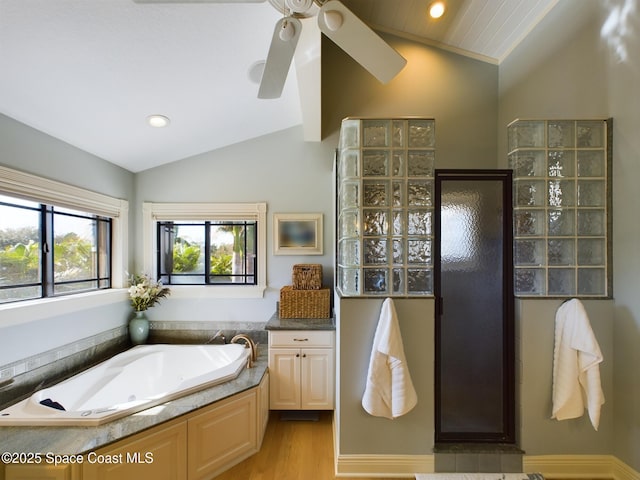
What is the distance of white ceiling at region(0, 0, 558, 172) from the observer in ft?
4.84

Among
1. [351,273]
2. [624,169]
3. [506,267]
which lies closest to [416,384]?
[351,273]

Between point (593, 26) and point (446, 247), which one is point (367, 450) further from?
point (593, 26)

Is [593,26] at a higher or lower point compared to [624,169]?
higher

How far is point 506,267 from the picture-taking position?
6.33 feet

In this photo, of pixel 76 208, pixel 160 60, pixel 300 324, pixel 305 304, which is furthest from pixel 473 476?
pixel 76 208

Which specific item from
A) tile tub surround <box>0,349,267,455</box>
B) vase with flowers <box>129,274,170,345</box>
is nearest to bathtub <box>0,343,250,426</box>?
tile tub surround <box>0,349,267,455</box>

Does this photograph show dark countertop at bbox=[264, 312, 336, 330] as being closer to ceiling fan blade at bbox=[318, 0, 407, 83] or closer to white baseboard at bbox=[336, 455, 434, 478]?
white baseboard at bbox=[336, 455, 434, 478]

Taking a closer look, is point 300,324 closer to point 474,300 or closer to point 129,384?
point 474,300

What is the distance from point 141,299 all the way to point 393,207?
2.61m

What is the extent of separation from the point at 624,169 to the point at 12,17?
11.2 feet

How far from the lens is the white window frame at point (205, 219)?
2.99 m

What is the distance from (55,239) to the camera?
229 centimetres

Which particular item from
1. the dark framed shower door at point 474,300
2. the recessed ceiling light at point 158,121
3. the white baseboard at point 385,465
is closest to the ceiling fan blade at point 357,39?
the dark framed shower door at point 474,300

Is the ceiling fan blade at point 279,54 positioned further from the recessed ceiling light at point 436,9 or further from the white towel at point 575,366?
the white towel at point 575,366
